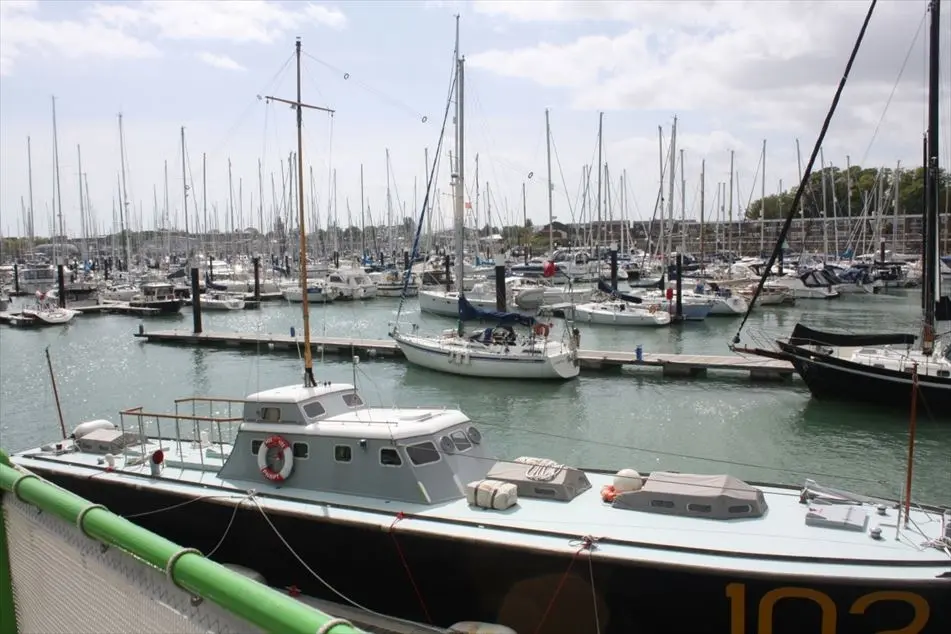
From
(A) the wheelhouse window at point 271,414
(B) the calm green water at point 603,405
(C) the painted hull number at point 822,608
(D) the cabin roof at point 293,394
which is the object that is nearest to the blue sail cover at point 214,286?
(B) the calm green water at point 603,405

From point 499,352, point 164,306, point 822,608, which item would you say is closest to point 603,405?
point 499,352

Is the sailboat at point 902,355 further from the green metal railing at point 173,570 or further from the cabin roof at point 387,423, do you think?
the green metal railing at point 173,570

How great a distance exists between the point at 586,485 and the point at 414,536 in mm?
3344

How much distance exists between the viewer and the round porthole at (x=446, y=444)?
1321cm

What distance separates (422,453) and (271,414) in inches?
122

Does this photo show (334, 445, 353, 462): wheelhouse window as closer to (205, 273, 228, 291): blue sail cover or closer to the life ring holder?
the life ring holder

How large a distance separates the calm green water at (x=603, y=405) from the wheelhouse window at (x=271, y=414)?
32.1 feet

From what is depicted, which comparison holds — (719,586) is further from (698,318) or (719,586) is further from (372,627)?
(698,318)

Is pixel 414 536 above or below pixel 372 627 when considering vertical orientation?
above

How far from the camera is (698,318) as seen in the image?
180ft

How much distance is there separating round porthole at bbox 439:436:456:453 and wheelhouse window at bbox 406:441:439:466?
0.61ft

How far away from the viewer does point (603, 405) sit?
30.2m

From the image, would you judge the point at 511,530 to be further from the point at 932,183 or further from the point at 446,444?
the point at 932,183

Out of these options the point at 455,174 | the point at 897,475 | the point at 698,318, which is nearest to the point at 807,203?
the point at 698,318
